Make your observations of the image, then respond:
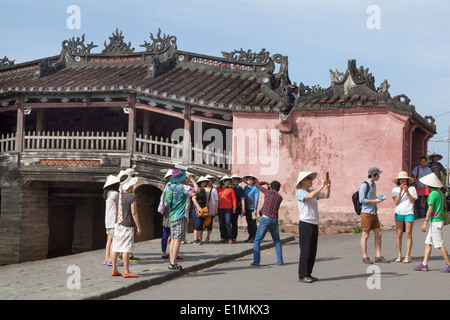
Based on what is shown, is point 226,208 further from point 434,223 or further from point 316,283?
point 434,223

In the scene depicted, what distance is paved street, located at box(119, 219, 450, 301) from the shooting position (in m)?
7.51

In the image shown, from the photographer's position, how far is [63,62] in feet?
75.6

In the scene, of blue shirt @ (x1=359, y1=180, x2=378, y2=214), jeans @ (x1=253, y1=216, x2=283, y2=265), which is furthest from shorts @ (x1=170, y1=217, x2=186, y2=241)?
blue shirt @ (x1=359, y1=180, x2=378, y2=214)

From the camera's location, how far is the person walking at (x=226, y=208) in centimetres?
1358

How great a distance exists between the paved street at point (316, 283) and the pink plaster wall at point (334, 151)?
5019 mm

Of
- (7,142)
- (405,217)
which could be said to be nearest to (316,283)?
(405,217)

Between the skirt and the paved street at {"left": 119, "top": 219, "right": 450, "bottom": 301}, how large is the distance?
0.77 m

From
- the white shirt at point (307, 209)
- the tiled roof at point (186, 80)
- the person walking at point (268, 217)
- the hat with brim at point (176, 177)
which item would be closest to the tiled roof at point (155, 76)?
the tiled roof at point (186, 80)

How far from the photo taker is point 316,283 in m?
8.40

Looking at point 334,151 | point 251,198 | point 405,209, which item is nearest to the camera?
point 405,209

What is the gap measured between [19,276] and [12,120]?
648 inches

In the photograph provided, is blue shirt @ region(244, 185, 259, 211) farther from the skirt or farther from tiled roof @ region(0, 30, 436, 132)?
the skirt

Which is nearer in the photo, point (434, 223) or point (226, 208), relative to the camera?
point (434, 223)

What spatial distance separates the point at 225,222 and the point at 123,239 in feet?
17.5
